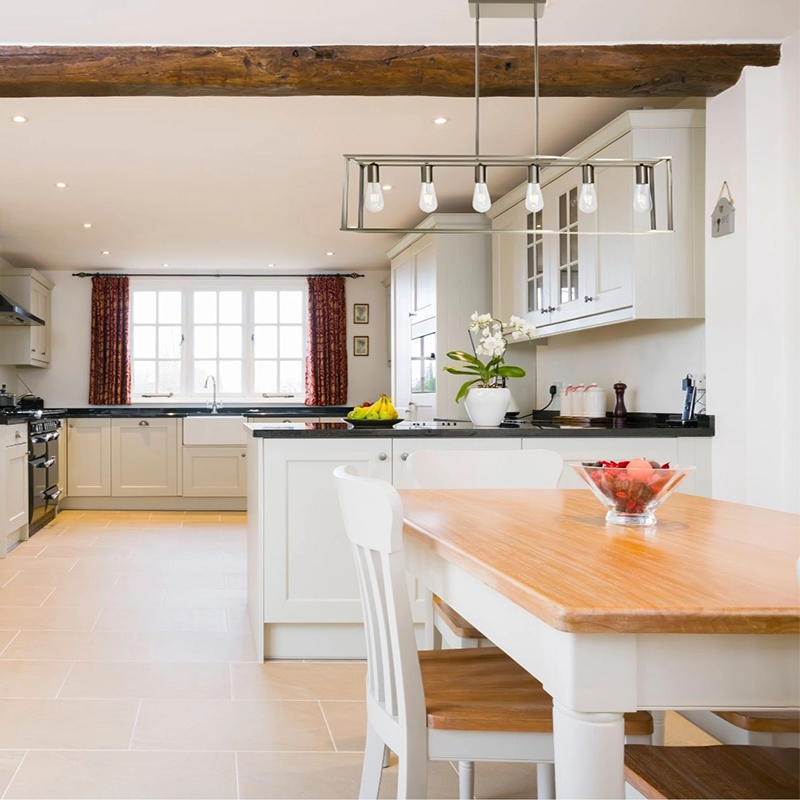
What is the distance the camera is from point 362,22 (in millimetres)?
3043

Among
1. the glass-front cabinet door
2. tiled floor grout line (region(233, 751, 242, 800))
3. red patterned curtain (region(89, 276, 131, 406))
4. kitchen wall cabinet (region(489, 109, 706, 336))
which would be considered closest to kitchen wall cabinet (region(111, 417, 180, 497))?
red patterned curtain (region(89, 276, 131, 406))

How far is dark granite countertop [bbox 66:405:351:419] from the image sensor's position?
7.70 metres

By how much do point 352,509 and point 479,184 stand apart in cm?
118

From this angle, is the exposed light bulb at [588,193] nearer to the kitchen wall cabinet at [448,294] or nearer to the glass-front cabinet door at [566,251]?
the glass-front cabinet door at [566,251]

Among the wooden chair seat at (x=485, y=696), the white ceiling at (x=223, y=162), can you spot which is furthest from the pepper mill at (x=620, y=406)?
the wooden chair seat at (x=485, y=696)

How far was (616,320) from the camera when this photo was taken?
155 inches

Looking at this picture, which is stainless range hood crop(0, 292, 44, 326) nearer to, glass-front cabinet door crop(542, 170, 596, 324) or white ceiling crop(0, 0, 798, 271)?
white ceiling crop(0, 0, 798, 271)

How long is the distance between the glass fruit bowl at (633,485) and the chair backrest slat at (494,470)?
76cm

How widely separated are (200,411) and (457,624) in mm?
6274

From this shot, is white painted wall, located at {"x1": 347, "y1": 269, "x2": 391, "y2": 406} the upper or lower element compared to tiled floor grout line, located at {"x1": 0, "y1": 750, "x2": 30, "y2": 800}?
upper

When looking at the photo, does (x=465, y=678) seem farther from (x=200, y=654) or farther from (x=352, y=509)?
(x=200, y=654)

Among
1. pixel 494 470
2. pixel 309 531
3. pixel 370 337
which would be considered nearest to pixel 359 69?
pixel 494 470

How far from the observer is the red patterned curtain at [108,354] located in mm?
8312

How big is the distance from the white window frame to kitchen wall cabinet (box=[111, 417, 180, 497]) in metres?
0.80
